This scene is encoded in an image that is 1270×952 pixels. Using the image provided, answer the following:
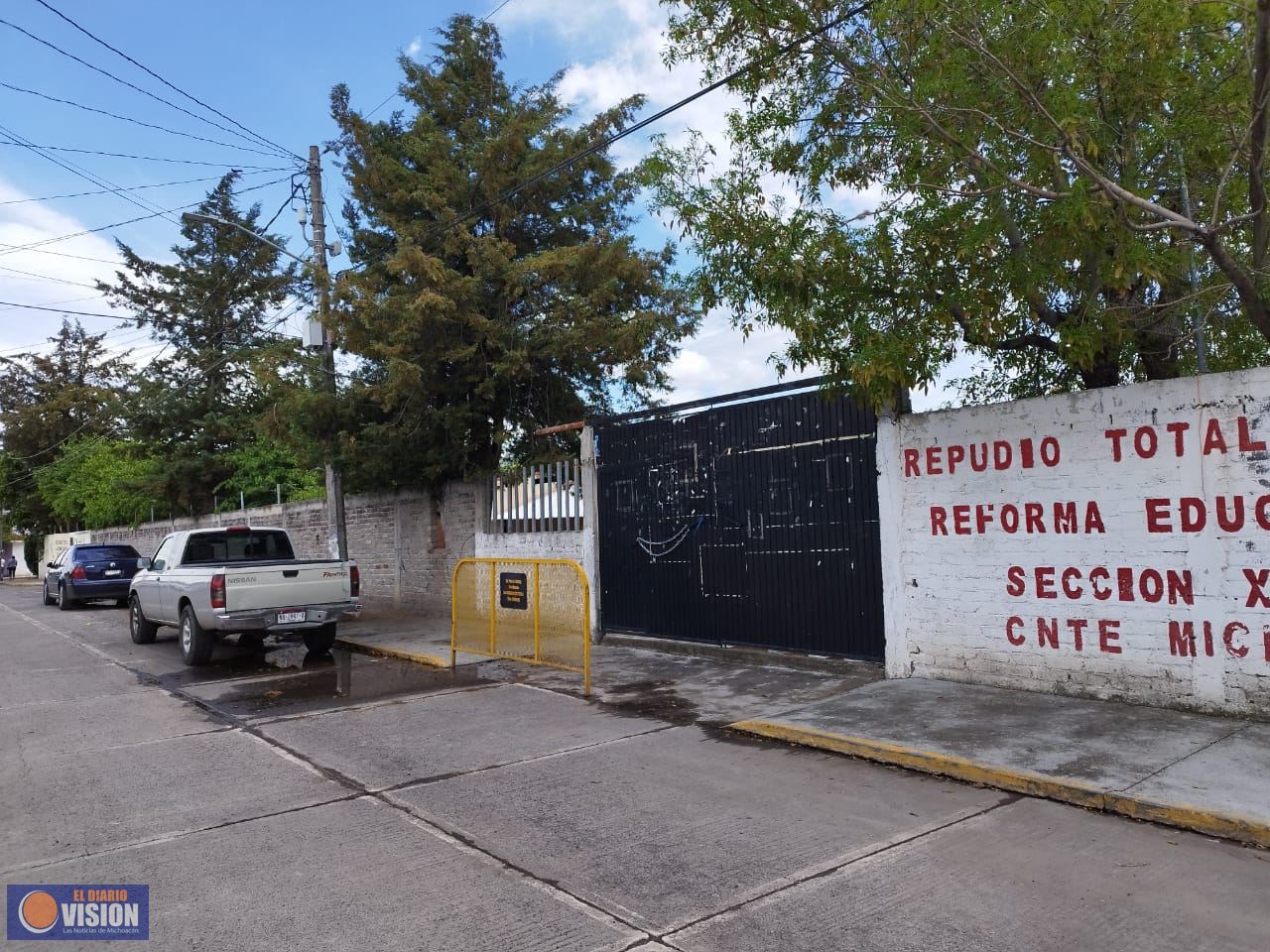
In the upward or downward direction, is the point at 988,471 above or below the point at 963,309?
below

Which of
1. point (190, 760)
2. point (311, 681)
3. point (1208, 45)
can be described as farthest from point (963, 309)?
point (311, 681)

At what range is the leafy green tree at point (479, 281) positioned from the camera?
1366 centimetres

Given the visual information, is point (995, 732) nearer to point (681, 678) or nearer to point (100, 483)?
point (681, 678)

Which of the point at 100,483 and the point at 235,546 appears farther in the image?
the point at 100,483

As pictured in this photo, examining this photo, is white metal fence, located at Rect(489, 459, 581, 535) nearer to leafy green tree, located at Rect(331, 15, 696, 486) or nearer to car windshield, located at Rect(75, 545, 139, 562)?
leafy green tree, located at Rect(331, 15, 696, 486)

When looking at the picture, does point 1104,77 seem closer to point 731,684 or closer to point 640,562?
point 731,684

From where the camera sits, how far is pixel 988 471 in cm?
812

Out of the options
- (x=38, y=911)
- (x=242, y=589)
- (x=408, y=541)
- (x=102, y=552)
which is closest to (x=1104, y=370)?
(x=38, y=911)

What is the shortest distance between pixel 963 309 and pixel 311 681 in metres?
8.36

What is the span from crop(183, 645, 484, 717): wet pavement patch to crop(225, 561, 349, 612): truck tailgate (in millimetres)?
909

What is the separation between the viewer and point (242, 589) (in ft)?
37.5

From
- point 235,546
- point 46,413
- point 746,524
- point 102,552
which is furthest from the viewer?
point 46,413

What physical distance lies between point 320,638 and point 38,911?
8831 millimetres

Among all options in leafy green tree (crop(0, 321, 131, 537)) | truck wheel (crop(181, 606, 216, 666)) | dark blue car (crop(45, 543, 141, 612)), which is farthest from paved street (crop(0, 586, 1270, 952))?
leafy green tree (crop(0, 321, 131, 537))
